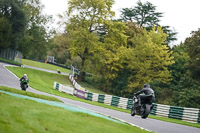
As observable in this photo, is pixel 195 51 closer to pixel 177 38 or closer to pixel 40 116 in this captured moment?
pixel 40 116

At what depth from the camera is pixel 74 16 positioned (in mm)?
55875

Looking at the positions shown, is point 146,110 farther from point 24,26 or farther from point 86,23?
point 24,26

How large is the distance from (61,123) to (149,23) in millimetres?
58463

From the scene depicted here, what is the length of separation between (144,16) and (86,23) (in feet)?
51.9

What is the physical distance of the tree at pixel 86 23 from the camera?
54.2 m

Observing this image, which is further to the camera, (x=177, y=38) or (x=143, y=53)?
(x=177, y=38)

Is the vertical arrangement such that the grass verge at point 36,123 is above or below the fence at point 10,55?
below

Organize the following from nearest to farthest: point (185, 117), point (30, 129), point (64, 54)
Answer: point (30, 129)
point (185, 117)
point (64, 54)

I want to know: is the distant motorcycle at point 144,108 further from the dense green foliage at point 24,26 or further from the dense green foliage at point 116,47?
the dense green foliage at point 24,26

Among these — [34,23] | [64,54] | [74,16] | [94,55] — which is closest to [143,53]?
[94,55]

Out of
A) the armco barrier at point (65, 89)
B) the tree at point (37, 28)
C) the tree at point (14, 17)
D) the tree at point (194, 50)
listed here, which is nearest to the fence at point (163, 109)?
the armco barrier at point (65, 89)

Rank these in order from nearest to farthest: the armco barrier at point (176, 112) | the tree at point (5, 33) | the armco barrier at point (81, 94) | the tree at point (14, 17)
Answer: the armco barrier at point (176, 112) → the armco barrier at point (81, 94) → the tree at point (5, 33) → the tree at point (14, 17)

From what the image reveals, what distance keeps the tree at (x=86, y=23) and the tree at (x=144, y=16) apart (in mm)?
10249

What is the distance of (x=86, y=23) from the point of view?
55031 millimetres
